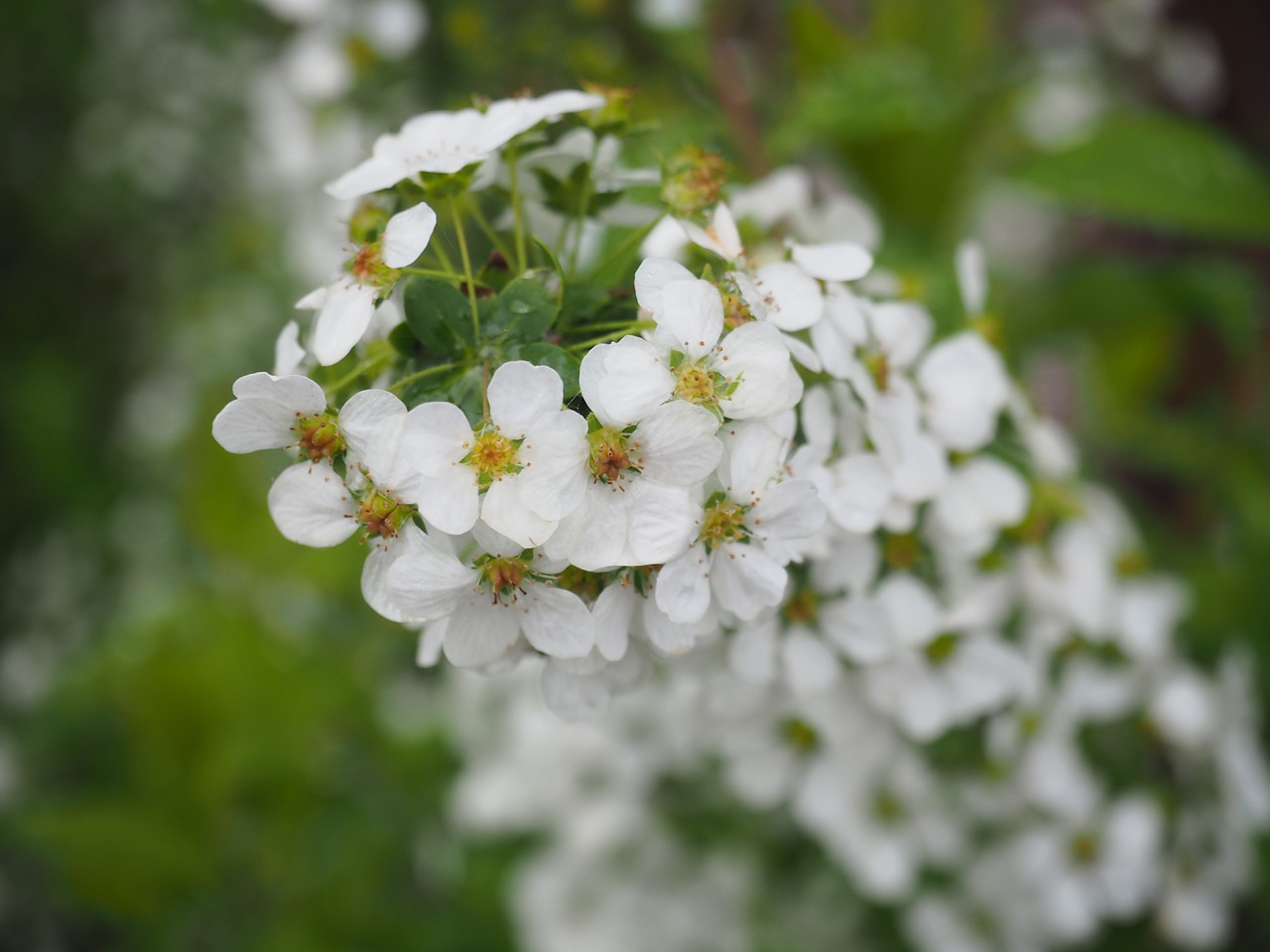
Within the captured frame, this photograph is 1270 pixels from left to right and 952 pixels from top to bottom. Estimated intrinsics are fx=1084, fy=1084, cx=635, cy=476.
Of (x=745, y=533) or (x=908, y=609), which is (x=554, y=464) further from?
(x=908, y=609)

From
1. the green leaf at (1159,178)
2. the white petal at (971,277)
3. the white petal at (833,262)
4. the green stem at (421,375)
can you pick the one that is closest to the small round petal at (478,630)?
the green stem at (421,375)

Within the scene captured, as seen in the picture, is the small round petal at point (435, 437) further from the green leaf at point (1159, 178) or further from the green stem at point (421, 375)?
the green leaf at point (1159, 178)

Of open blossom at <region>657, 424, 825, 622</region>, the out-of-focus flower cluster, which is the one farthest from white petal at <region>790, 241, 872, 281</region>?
open blossom at <region>657, 424, 825, 622</region>

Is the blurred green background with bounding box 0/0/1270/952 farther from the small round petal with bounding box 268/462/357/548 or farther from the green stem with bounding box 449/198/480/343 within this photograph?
the small round petal with bounding box 268/462/357/548

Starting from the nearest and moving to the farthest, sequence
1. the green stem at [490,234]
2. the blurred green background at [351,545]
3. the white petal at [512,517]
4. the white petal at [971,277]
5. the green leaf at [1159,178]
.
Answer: the white petal at [512,517] → the green stem at [490,234] → the white petal at [971,277] → the green leaf at [1159,178] → the blurred green background at [351,545]

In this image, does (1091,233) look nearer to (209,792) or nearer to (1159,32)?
(1159,32)

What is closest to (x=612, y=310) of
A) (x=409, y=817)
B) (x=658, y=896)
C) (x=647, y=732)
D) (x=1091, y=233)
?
(x=647, y=732)
